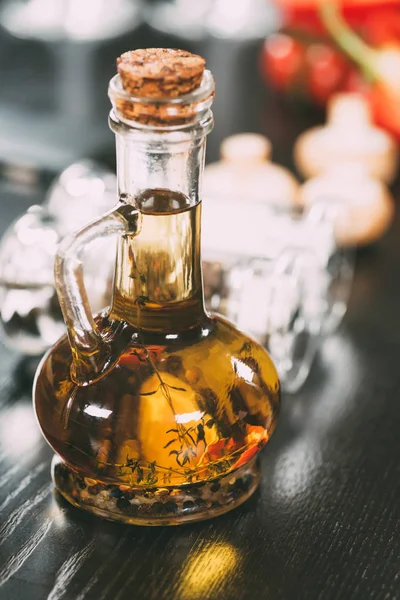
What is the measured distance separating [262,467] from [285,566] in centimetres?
8

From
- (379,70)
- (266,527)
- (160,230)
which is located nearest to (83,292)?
(160,230)

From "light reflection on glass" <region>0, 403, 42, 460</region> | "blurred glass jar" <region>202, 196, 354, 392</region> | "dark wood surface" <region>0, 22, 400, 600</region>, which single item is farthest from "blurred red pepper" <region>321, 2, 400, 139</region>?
"light reflection on glass" <region>0, 403, 42, 460</region>

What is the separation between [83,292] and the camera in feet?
1.38

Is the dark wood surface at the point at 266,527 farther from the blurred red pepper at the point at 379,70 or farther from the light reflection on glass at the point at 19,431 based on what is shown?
the blurred red pepper at the point at 379,70

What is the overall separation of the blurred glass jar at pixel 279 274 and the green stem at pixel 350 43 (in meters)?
0.34

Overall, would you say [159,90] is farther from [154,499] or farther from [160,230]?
[154,499]

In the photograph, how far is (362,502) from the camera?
1.63 ft

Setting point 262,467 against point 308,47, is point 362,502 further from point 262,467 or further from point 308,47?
point 308,47

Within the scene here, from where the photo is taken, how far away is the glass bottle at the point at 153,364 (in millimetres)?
408

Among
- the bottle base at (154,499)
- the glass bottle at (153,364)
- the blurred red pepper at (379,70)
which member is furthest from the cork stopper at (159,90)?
the blurred red pepper at (379,70)

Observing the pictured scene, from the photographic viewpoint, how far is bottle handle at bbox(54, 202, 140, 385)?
41cm

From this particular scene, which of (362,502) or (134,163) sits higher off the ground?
(134,163)

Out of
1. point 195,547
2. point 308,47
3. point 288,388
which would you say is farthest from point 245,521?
point 308,47

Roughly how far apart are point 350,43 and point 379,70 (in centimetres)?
4
